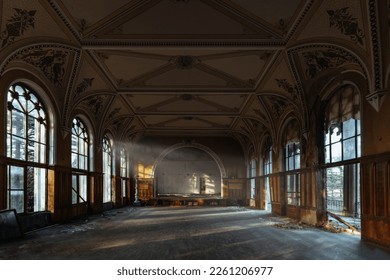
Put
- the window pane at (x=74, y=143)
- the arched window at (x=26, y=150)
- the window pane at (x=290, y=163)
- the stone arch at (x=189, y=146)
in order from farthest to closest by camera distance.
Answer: the stone arch at (x=189, y=146), the window pane at (x=290, y=163), the window pane at (x=74, y=143), the arched window at (x=26, y=150)

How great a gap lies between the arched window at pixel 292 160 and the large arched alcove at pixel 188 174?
40.4 ft

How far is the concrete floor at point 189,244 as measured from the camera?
7.19 m

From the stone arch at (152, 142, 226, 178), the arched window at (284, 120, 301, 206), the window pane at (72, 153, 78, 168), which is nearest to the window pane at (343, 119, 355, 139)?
the arched window at (284, 120, 301, 206)

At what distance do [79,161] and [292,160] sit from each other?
888 centimetres

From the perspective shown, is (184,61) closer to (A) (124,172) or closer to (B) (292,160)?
(B) (292,160)

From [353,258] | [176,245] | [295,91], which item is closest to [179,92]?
[295,91]

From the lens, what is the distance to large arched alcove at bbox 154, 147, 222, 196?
27828mm

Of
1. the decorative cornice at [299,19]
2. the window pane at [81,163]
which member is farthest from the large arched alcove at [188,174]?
the decorative cornice at [299,19]

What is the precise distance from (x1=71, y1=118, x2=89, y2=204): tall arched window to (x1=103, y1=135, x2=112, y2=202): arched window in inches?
111

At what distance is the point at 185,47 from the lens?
32.3 feet

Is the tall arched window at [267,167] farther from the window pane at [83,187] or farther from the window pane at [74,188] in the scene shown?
the window pane at [74,188]

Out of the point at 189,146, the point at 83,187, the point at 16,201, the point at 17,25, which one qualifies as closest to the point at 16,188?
the point at 16,201

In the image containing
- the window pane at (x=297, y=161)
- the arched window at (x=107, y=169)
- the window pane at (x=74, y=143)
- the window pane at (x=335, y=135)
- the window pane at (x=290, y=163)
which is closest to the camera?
the window pane at (x=335, y=135)

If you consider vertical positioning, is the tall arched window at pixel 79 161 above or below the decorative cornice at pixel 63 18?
below
